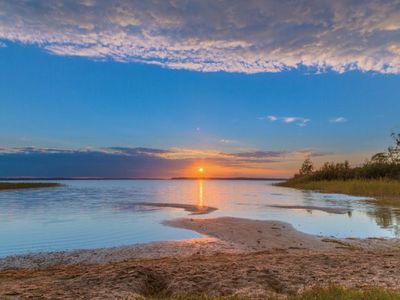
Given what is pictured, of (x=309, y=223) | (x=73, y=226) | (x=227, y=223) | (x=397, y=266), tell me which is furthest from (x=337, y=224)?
(x=73, y=226)

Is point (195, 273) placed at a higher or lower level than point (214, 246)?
higher

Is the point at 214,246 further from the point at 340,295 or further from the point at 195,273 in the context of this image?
the point at 340,295

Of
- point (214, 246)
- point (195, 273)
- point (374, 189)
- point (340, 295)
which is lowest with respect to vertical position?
point (214, 246)

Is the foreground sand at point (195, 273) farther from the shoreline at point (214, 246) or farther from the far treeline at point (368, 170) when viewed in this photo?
the far treeline at point (368, 170)

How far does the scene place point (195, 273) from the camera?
398 inches

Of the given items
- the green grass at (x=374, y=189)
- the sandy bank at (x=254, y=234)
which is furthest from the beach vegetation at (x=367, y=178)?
the sandy bank at (x=254, y=234)

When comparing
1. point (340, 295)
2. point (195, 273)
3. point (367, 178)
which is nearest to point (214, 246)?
point (195, 273)

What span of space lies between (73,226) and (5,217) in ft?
24.9

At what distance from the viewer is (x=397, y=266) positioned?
35.3 ft

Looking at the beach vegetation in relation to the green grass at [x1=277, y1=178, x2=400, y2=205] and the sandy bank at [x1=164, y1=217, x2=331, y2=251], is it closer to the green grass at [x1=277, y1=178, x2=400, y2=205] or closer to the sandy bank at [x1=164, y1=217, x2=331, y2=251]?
the green grass at [x1=277, y1=178, x2=400, y2=205]

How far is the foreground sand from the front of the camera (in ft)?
28.5

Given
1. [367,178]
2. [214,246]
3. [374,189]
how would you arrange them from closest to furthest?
[214,246] < [374,189] < [367,178]

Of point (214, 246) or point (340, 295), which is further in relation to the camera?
point (214, 246)

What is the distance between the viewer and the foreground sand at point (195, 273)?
8.68 m
